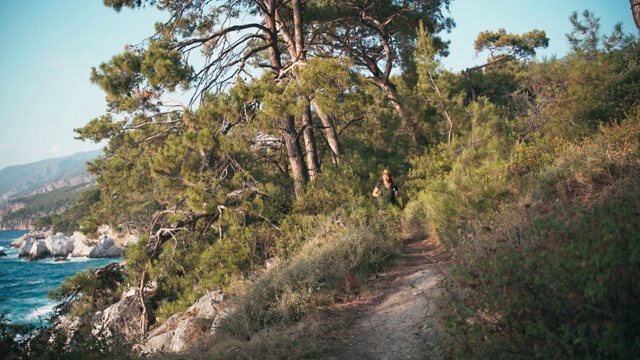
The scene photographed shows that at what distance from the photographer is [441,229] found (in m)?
7.21

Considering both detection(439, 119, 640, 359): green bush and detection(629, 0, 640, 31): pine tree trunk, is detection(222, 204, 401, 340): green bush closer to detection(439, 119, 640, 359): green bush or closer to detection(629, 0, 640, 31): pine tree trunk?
detection(439, 119, 640, 359): green bush

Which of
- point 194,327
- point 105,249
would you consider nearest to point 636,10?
point 194,327

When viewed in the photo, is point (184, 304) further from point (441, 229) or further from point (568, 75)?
point (568, 75)

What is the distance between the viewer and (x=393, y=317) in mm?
4730

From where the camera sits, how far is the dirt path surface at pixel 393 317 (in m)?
3.91

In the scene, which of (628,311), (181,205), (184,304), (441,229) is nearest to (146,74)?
(181,205)

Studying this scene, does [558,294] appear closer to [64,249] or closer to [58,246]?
[64,249]

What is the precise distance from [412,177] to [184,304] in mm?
7088

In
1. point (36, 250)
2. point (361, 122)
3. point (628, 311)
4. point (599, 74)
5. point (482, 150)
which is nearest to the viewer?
point (628, 311)

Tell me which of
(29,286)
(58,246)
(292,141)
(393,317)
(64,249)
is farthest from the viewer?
(58,246)

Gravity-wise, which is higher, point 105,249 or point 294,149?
point 294,149

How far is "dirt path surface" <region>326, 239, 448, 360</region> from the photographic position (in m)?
3.91

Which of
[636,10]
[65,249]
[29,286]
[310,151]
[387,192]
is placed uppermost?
[636,10]

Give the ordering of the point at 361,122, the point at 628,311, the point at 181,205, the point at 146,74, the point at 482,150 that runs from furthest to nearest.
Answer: the point at 361,122
the point at 181,205
the point at 482,150
the point at 146,74
the point at 628,311
